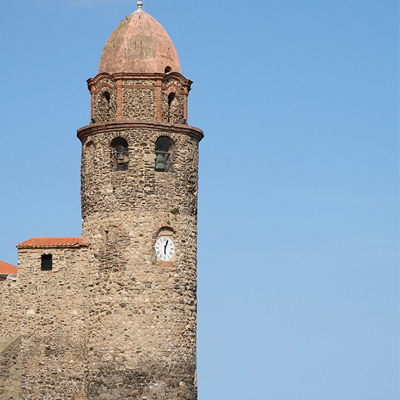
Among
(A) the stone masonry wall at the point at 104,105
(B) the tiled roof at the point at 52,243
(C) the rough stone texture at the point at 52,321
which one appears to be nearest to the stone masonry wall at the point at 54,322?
(C) the rough stone texture at the point at 52,321

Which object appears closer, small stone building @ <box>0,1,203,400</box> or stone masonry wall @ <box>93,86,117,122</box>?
small stone building @ <box>0,1,203,400</box>

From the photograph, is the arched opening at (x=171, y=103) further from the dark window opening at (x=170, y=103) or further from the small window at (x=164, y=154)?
the small window at (x=164, y=154)

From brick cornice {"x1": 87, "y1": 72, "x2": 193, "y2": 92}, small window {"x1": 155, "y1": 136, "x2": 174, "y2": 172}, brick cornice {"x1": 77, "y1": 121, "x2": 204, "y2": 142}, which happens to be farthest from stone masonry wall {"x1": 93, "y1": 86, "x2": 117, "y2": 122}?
small window {"x1": 155, "y1": 136, "x2": 174, "y2": 172}

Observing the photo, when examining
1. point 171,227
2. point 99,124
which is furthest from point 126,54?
point 171,227

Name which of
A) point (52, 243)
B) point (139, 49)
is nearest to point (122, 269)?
point (52, 243)

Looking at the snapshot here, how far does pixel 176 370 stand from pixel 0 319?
7.63 meters

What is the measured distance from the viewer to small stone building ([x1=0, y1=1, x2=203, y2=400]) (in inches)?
1855

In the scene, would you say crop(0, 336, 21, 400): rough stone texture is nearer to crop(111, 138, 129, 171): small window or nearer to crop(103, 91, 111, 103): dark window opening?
crop(111, 138, 129, 171): small window

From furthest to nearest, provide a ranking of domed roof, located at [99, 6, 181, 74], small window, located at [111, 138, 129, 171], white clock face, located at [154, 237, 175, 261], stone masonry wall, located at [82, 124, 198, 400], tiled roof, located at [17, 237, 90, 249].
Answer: domed roof, located at [99, 6, 181, 74]
small window, located at [111, 138, 129, 171]
tiled roof, located at [17, 237, 90, 249]
white clock face, located at [154, 237, 175, 261]
stone masonry wall, located at [82, 124, 198, 400]

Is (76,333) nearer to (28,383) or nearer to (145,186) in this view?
(28,383)

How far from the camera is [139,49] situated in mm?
49438

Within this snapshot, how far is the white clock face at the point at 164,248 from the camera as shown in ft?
157

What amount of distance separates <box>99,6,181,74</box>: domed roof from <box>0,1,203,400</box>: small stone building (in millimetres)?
59

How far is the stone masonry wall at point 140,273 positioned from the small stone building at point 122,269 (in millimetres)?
Result: 41
